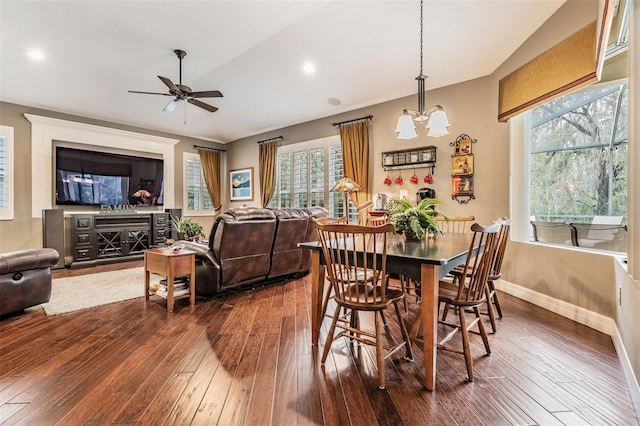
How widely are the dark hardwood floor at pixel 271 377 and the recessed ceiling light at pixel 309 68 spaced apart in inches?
142

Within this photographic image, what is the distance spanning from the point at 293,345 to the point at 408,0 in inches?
137

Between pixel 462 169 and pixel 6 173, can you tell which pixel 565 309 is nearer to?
pixel 462 169

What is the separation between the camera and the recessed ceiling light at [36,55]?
3.99m

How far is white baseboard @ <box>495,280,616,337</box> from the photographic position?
102 inches

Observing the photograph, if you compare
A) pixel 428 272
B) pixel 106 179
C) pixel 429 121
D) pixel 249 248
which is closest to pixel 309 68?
pixel 429 121

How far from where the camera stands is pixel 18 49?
3.91 meters

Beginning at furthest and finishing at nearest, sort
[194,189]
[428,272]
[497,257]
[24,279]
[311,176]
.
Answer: [194,189], [311,176], [24,279], [497,257], [428,272]

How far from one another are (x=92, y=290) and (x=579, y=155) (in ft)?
19.6

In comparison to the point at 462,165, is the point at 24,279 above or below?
below

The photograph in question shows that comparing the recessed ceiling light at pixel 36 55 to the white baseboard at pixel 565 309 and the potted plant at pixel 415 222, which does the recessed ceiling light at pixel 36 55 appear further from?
the white baseboard at pixel 565 309

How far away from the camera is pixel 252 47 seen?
4070 millimetres

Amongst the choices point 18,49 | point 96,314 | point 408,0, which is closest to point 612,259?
point 408,0

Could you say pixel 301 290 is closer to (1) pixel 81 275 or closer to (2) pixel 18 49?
(1) pixel 81 275

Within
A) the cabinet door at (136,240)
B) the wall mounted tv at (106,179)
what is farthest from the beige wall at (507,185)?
the cabinet door at (136,240)
